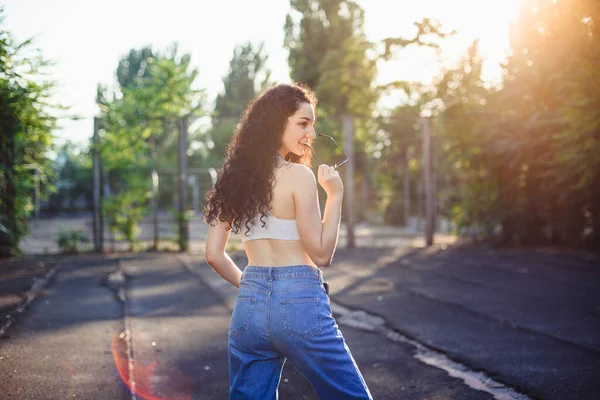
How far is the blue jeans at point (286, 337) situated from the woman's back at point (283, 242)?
35mm

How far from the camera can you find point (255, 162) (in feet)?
8.42

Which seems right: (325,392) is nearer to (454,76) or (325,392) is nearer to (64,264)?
(64,264)

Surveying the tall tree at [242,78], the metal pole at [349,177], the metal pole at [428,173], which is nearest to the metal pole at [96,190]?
the metal pole at [349,177]

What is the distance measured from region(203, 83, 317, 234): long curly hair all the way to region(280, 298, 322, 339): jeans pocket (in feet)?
1.01

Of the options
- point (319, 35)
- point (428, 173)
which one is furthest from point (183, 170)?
point (319, 35)

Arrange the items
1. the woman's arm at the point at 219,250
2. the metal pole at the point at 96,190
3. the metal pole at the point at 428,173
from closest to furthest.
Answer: the woman's arm at the point at 219,250 → the metal pole at the point at 96,190 → the metal pole at the point at 428,173

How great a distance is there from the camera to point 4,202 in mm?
12391

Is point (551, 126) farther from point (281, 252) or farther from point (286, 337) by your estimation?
point (286, 337)

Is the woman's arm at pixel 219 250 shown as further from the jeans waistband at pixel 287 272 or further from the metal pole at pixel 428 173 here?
the metal pole at pixel 428 173

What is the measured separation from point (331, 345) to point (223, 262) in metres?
0.61

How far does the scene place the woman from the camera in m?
2.40

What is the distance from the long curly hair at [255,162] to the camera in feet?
8.23

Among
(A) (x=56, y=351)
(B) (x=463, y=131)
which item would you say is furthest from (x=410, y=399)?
(B) (x=463, y=131)

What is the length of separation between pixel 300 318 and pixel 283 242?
285 millimetres
